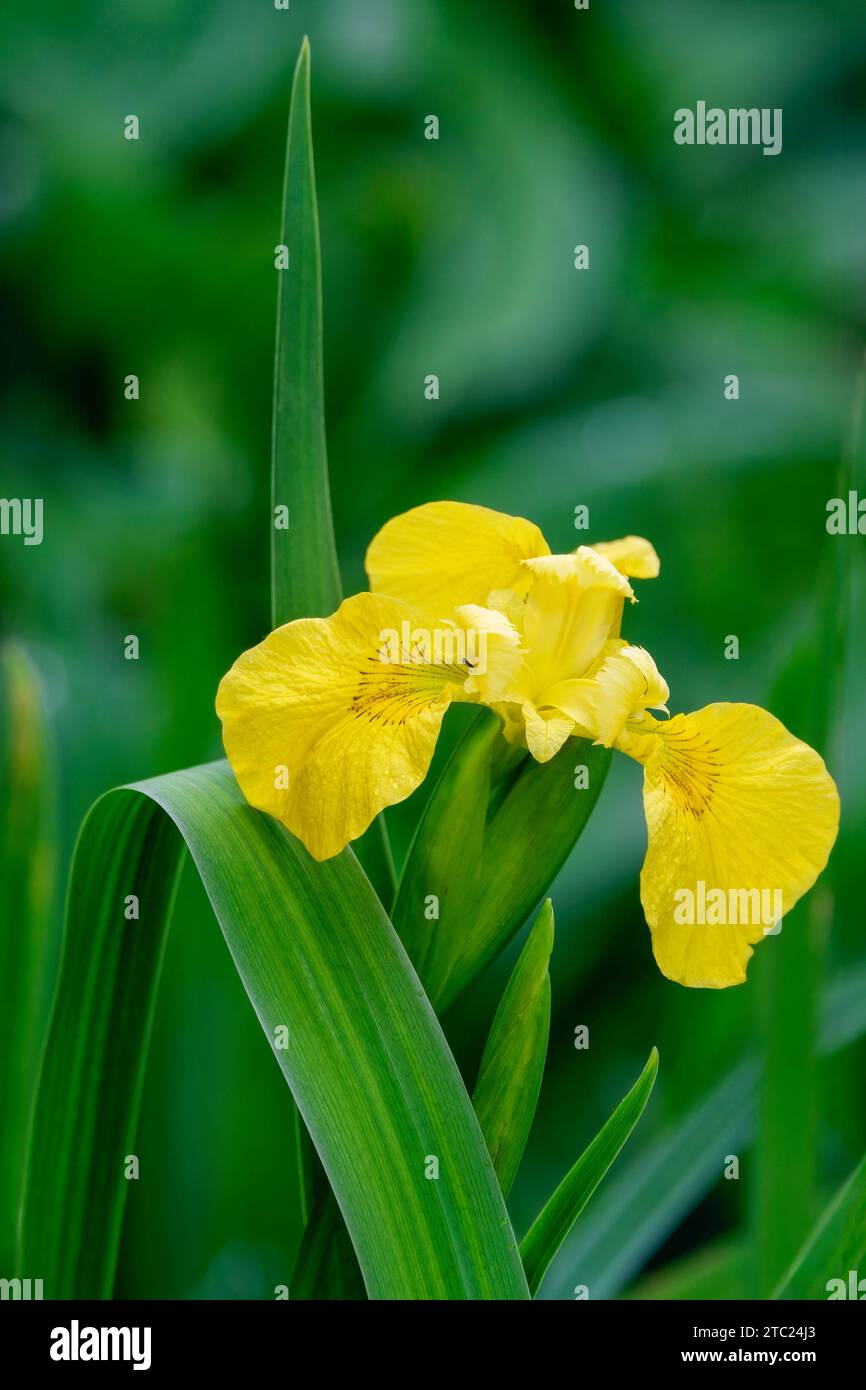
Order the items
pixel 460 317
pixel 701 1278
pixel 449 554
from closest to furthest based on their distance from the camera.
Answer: pixel 449 554 < pixel 701 1278 < pixel 460 317

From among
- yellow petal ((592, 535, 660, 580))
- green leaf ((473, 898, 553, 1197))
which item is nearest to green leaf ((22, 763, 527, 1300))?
green leaf ((473, 898, 553, 1197))

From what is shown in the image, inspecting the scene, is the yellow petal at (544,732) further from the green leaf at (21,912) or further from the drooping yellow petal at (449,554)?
the green leaf at (21,912)

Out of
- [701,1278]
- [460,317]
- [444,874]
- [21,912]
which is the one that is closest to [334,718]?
[444,874]

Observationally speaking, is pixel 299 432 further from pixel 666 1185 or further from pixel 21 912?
pixel 666 1185

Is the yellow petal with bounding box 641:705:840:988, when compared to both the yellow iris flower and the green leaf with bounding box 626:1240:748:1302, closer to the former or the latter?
the yellow iris flower

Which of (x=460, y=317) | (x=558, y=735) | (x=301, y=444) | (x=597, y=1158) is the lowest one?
(x=597, y=1158)

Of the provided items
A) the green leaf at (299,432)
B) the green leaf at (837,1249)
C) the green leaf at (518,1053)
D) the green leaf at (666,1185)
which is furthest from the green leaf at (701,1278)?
the green leaf at (299,432)
